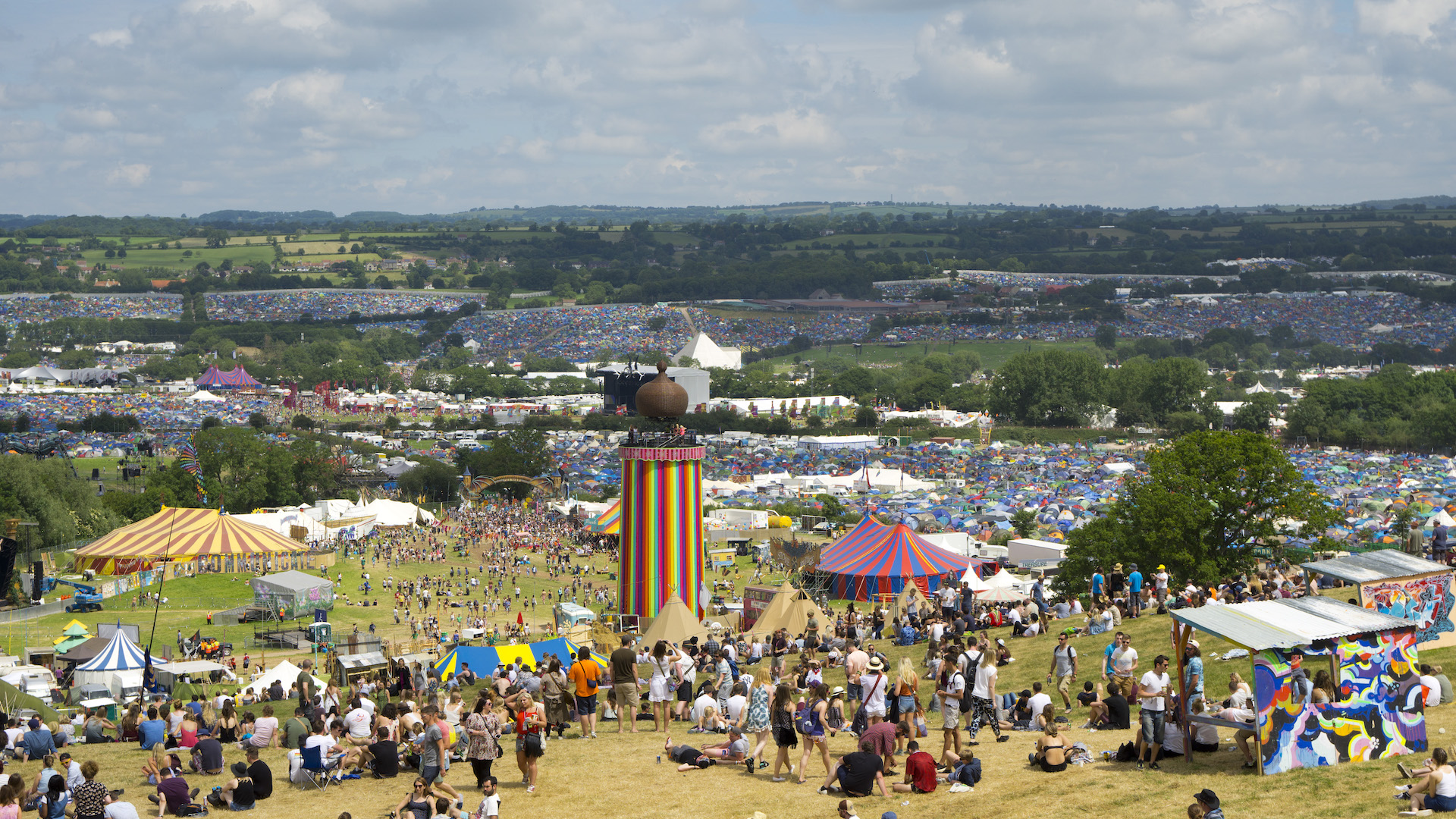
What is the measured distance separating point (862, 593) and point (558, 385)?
10430 cm

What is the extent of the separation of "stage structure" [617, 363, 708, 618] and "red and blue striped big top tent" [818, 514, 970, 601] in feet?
26.0

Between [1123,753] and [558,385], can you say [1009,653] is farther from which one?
[558,385]

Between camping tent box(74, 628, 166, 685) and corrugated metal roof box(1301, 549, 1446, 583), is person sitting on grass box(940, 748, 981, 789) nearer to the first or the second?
corrugated metal roof box(1301, 549, 1446, 583)

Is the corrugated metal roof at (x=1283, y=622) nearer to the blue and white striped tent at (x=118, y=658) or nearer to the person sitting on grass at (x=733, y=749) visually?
the person sitting on grass at (x=733, y=749)

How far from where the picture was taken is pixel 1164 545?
2975cm

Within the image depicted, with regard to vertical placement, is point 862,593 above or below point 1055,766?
below

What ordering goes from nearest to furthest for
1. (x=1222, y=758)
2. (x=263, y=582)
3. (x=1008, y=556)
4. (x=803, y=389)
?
(x=1222, y=758), (x=263, y=582), (x=1008, y=556), (x=803, y=389)

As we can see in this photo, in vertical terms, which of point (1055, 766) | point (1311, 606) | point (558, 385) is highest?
point (1311, 606)

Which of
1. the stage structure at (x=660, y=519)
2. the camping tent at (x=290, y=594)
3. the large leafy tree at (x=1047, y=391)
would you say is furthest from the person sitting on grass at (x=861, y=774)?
the large leafy tree at (x=1047, y=391)

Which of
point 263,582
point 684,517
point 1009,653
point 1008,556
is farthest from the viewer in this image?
point 1008,556

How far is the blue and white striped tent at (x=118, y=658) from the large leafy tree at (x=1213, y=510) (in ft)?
63.6

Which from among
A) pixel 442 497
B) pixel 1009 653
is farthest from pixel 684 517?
pixel 442 497

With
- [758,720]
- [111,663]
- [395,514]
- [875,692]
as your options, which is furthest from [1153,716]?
[395,514]

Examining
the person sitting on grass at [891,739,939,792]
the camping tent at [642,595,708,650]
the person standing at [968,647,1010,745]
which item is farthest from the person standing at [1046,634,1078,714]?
the camping tent at [642,595,708,650]
